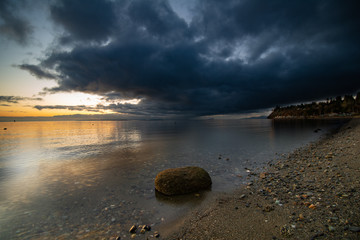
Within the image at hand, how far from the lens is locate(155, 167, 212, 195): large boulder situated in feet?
30.9

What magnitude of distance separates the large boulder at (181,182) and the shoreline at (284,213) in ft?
5.27

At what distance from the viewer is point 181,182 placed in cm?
955

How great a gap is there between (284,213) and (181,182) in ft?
17.1

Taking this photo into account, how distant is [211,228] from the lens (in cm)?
593

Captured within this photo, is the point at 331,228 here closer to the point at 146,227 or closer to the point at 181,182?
the point at 146,227

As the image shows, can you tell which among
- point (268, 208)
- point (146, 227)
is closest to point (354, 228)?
point (268, 208)

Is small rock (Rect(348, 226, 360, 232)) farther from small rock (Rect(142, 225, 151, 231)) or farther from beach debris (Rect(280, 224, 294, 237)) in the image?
small rock (Rect(142, 225, 151, 231))

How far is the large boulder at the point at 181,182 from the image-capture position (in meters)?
9.42

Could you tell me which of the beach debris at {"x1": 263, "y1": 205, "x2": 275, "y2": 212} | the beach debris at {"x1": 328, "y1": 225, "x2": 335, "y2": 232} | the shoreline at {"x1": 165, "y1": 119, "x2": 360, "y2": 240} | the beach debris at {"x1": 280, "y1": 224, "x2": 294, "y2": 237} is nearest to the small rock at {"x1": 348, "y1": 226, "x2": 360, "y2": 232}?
the shoreline at {"x1": 165, "y1": 119, "x2": 360, "y2": 240}

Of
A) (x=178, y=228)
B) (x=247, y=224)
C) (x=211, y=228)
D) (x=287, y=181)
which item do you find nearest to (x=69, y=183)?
(x=178, y=228)

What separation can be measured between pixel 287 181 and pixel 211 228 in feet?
21.3

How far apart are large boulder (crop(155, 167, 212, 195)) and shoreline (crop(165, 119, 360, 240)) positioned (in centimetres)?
160

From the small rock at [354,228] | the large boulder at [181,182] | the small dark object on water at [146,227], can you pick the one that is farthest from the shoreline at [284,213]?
the large boulder at [181,182]

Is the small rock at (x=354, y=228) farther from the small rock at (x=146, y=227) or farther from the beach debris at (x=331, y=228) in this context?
the small rock at (x=146, y=227)
